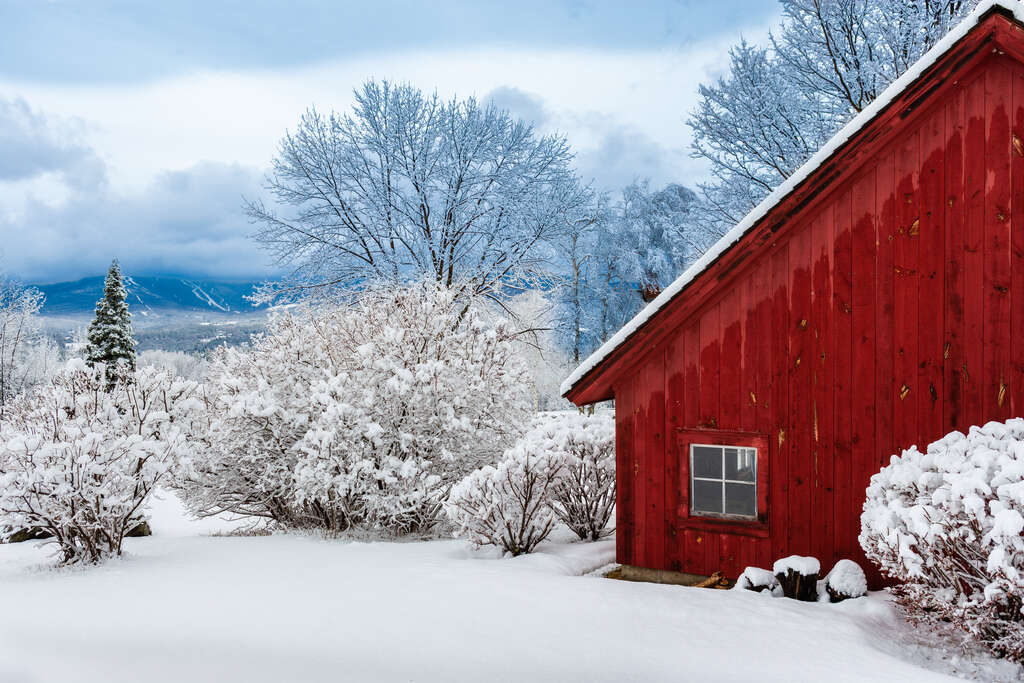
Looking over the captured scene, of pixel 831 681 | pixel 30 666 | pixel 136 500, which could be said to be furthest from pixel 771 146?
pixel 30 666

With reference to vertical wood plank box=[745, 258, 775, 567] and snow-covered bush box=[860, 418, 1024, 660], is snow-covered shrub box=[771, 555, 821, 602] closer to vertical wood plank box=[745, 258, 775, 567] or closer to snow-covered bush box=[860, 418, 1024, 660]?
vertical wood plank box=[745, 258, 775, 567]

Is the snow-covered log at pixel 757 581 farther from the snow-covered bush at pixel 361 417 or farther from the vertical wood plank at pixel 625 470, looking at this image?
the snow-covered bush at pixel 361 417

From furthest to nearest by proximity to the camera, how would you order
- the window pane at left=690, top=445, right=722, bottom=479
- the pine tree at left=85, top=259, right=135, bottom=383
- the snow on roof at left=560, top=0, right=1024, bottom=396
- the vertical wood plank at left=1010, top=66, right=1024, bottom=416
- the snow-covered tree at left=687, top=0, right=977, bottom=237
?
the pine tree at left=85, top=259, right=135, bottom=383, the snow-covered tree at left=687, top=0, right=977, bottom=237, the window pane at left=690, top=445, right=722, bottom=479, the vertical wood plank at left=1010, top=66, right=1024, bottom=416, the snow on roof at left=560, top=0, right=1024, bottom=396

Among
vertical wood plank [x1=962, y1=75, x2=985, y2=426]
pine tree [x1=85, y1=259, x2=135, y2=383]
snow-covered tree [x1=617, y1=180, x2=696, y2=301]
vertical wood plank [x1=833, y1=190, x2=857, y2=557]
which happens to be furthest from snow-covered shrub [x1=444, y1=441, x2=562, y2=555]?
pine tree [x1=85, y1=259, x2=135, y2=383]

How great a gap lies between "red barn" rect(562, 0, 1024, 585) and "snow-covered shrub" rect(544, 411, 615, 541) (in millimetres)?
1656

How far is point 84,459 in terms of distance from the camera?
857 cm

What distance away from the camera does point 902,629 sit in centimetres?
591

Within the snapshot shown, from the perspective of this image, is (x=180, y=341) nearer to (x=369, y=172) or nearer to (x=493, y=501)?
(x=369, y=172)

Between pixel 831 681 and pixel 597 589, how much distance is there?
2561 millimetres

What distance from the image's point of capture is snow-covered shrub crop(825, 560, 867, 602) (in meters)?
6.36

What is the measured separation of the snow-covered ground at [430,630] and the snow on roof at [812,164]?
264 cm

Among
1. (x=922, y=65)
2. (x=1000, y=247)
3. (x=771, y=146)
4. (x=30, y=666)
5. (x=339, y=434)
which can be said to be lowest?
(x=30, y=666)

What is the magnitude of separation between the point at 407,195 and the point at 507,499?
431 inches

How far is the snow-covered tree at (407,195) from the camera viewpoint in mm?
17234
